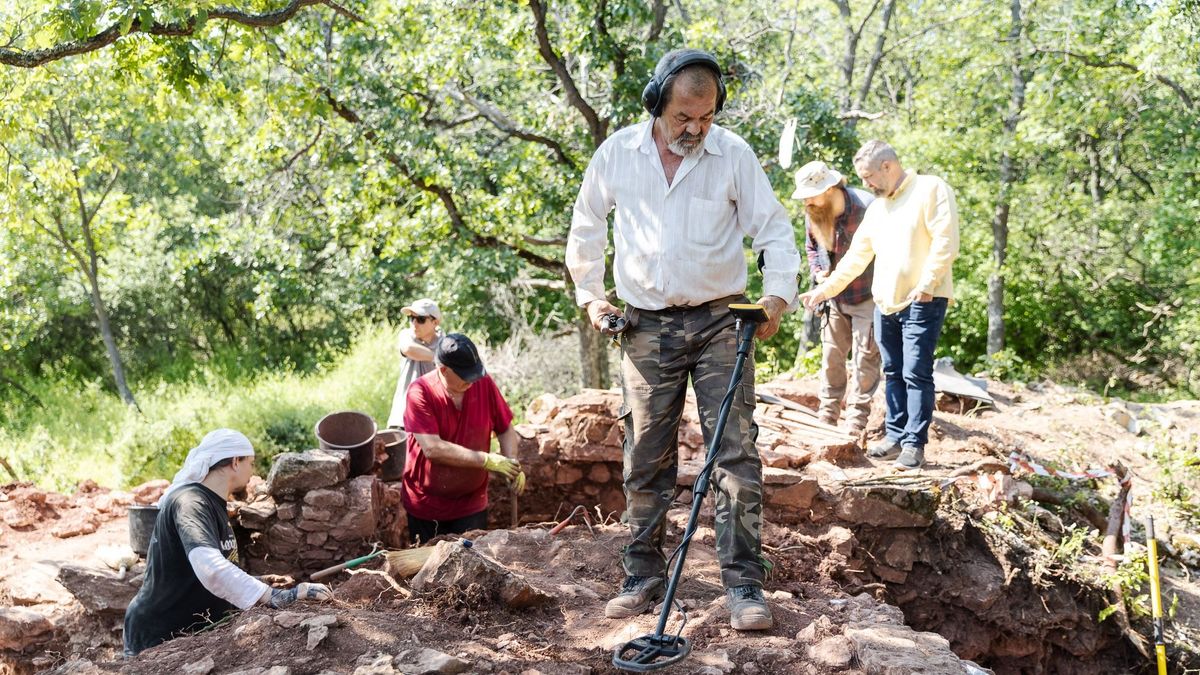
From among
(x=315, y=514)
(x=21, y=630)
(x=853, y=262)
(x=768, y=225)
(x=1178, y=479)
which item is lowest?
Result: (x=1178, y=479)

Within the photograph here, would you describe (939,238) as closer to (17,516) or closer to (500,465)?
(500,465)

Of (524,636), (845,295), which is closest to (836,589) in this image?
(524,636)

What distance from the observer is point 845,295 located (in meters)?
6.23

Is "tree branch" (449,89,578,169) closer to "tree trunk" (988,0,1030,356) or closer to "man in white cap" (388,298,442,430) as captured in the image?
"man in white cap" (388,298,442,430)

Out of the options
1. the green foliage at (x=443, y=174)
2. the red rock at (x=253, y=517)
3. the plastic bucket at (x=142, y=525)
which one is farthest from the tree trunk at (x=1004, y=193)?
the plastic bucket at (x=142, y=525)

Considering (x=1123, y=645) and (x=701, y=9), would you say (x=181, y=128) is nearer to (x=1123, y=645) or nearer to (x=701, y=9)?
(x=701, y=9)

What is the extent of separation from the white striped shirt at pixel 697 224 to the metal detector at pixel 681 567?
0.63 ft

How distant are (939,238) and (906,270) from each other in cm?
26

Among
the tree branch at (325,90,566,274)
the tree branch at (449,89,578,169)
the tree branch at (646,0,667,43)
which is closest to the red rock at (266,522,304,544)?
the tree branch at (325,90,566,274)

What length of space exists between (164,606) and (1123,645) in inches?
209

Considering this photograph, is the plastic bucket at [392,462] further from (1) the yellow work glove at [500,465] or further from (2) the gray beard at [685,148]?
(2) the gray beard at [685,148]

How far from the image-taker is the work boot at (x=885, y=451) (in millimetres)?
6070

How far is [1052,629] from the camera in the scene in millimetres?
5441

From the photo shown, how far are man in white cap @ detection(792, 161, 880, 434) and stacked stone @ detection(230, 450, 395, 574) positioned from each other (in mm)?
3277
